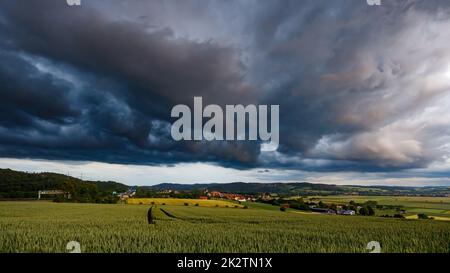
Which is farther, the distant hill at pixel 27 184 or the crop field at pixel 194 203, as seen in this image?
the distant hill at pixel 27 184

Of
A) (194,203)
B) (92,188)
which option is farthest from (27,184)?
(194,203)

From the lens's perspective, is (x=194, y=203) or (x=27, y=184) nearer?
(x=194, y=203)

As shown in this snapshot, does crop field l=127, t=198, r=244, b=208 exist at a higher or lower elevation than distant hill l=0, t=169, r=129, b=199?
lower

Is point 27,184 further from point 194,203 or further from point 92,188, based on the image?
point 194,203

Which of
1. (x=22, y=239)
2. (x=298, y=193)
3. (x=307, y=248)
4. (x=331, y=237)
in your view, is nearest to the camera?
(x=307, y=248)

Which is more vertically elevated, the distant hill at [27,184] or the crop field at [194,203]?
the distant hill at [27,184]

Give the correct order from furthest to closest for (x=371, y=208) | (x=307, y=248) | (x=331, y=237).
Result: (x=371, y=208)
(x=331, y=237)
(x=307, y=248)

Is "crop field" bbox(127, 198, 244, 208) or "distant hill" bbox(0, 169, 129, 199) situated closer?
"crop field" bbox(127, 198, 244, 208)

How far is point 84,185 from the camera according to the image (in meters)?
119

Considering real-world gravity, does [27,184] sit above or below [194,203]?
above
